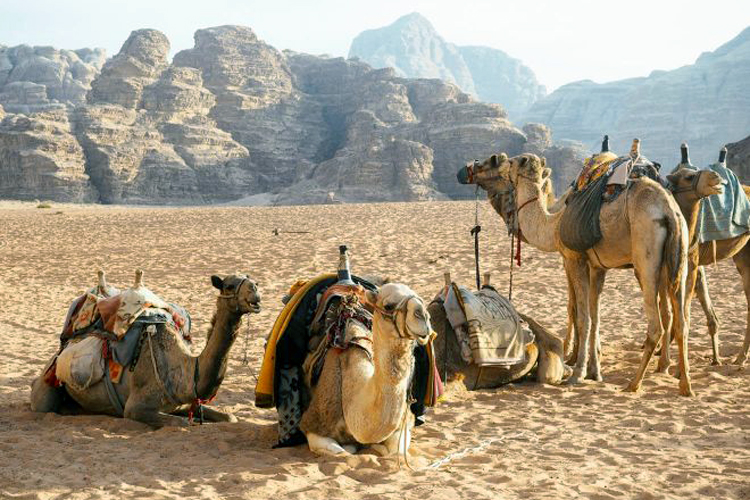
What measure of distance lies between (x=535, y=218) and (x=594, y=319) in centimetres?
117

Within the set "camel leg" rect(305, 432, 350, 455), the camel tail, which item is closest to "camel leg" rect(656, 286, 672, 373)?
the camel tail

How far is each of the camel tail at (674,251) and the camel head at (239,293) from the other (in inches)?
144

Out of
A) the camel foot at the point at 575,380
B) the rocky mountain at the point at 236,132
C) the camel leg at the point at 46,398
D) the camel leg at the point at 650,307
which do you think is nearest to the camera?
the camel leg at the point at 46,398

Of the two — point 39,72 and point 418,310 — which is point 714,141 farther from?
point 418,310

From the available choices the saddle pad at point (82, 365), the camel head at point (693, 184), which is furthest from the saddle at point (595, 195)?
the saddle pad at point (82, 365)

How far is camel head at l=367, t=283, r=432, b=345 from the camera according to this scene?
3.78 metres

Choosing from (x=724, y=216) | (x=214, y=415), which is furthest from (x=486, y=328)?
(x=724, y=216)

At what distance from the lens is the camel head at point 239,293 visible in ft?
15.8

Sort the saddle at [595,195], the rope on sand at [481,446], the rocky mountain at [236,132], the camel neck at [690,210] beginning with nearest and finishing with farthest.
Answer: the rope on sand at [481,446], the saddle at [595,195], the camel neck at [690,210], the rocky mountain at [236,132]

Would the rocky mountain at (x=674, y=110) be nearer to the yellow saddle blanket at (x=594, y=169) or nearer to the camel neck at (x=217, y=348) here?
the yellow saddle blanket at (x=594, y=169)

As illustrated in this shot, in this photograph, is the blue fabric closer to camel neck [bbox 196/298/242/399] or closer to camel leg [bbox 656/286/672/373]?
camel leg [bbox 656/286/672/373]

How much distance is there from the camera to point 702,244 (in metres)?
7.96

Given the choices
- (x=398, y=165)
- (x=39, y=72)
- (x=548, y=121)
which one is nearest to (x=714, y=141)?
(x=548, y=121)

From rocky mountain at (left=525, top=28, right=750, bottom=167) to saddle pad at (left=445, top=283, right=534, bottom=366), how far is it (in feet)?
359
